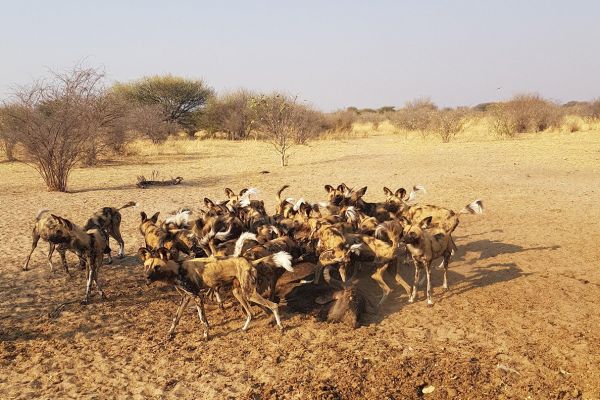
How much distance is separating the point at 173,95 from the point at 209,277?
127ft

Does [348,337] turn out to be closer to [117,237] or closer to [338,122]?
[117,237]

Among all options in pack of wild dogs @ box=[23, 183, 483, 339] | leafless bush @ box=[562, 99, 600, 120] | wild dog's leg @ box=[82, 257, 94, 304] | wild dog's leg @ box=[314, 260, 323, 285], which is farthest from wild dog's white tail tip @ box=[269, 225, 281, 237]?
leafless bush @ box=[562, 99, 600, 120]

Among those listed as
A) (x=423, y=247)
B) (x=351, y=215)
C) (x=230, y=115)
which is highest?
(x=230, y=115)

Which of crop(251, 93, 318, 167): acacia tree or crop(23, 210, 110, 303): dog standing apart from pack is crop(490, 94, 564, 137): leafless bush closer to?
crop(251, 93, 318, 167): acacia tree

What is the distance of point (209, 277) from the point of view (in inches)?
216

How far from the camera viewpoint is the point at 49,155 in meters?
14.4

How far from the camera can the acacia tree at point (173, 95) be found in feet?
136

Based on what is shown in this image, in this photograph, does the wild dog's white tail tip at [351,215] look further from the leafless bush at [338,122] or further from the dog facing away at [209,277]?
the leafless bush at [338,122]

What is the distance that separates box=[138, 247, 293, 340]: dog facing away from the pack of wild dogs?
0.01 m

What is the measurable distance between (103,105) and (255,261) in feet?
48.8

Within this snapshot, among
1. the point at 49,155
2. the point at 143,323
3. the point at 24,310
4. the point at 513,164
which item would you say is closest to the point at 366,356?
the point at 143,323

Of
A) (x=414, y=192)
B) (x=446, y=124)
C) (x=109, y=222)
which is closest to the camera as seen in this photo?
(x=109, y=222)

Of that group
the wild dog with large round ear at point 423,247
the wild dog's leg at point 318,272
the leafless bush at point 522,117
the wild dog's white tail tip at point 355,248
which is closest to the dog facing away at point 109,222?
the wild dog's leg at point 318,272

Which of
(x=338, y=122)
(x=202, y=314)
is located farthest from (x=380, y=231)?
(x=338, y=122)
